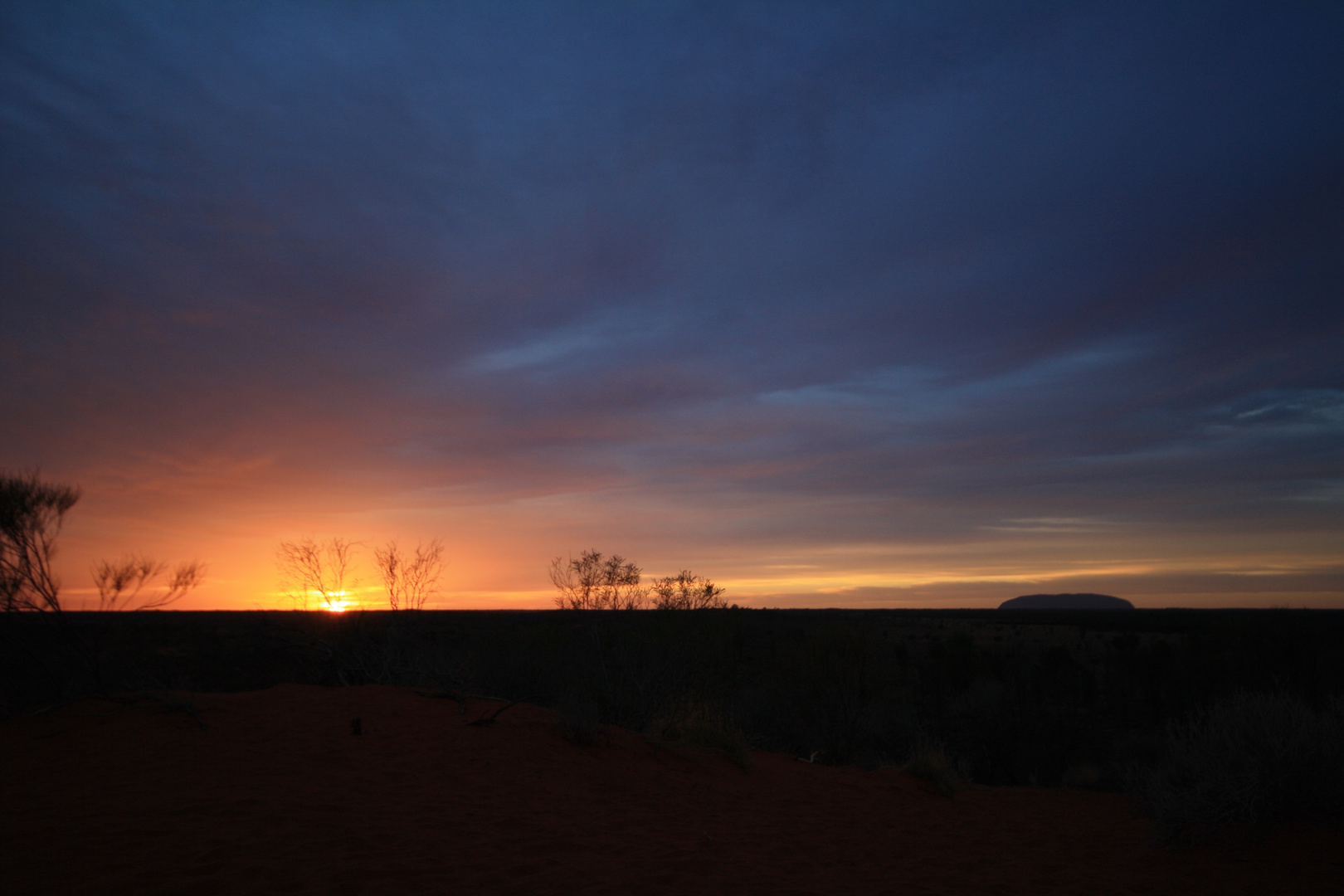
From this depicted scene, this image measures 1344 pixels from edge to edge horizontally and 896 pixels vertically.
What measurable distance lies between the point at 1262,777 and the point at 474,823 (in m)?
9.15

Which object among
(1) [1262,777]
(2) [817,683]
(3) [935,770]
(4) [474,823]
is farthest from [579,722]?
(2) [817,683]

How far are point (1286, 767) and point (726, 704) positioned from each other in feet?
50.4

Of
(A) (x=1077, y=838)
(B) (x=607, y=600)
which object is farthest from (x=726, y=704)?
(A) (x=1077, y=838)

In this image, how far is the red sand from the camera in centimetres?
639

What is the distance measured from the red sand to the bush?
0.32m

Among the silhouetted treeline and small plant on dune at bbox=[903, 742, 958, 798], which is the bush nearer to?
the silhouetted treeline

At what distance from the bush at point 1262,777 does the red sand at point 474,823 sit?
319mm

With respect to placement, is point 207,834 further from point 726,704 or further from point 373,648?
point 726,704

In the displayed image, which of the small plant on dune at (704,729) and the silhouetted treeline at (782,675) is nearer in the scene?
the small plant on dune at (704,729)

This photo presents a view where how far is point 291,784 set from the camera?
8.51 m

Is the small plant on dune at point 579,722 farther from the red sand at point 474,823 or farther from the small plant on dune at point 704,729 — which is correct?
the small plant on dune at point 704,729

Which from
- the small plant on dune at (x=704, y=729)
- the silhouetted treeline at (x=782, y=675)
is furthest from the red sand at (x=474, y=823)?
the silhouetted treeline at (x=782, y=675)

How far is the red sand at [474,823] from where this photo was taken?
639cm

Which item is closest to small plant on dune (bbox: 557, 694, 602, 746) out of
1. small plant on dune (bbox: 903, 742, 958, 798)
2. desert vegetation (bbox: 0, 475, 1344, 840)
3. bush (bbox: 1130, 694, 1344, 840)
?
desert vegetation (bbox: 0, 475, 1344, 840)
